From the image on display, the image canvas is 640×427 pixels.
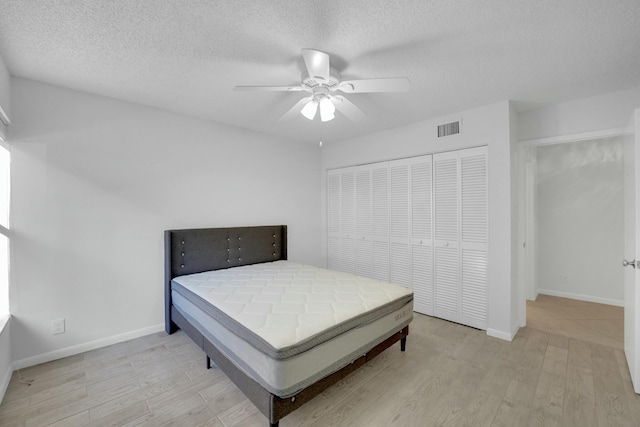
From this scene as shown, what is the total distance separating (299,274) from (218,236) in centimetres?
111

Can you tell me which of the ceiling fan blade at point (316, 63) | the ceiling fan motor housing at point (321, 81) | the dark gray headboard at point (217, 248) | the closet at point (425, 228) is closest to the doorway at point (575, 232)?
the closet at point (425, 228)

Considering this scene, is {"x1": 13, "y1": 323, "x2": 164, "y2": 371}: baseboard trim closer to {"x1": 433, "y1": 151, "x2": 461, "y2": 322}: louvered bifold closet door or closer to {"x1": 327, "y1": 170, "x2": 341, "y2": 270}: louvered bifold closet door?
{"x1": 327, "y1": 170, "x2": 341, "y2": 270}: louvered bifold closet door

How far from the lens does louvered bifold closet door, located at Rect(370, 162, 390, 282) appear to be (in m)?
3.89

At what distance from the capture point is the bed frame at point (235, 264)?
163cm

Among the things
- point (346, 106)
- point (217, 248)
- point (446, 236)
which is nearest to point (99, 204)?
point (217, 248)

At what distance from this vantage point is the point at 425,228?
348cm

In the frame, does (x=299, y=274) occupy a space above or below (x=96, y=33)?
below

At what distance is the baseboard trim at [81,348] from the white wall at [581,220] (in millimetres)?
5505

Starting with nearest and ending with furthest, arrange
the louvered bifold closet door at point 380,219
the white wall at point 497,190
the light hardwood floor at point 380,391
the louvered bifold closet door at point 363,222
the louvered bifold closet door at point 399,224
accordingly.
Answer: the light hardwood floor at point 380,391, the white wall at point 497,190, the louvered bifold closet door at point 399,224, the louvered bifold closet door at point 380,219, the louvered bifold closet door at point 363,222

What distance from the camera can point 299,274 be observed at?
312cm

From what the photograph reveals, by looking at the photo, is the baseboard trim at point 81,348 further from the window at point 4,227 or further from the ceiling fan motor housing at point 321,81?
the ceiling fan motor housing at point 321,81

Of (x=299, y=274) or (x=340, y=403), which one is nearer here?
(x=340, y=403)

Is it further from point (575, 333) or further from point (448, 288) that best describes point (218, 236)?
point (575, 333)

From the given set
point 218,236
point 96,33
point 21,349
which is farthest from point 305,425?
point 96,33
